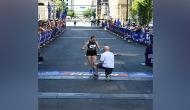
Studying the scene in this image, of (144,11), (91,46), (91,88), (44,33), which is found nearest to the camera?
(91,88)

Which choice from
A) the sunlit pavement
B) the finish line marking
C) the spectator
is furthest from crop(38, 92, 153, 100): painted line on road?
the finish line marking

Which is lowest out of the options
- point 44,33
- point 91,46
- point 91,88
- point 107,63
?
point 91,88

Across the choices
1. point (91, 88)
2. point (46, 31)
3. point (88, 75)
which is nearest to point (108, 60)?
point (88, 75)

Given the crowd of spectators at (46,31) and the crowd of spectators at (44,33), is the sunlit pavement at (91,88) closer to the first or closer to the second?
the crowd of spectators at (44,33)

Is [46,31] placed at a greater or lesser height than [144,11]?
lesser

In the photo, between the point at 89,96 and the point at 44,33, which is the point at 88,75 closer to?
the point at 89,96

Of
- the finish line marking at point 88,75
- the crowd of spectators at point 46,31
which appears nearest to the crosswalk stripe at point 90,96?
the finish line marking at point 88,75

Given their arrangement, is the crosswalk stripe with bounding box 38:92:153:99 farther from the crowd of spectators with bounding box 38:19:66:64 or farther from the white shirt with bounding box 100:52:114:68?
the crowd of spectators with bounding box 38:19:66:64

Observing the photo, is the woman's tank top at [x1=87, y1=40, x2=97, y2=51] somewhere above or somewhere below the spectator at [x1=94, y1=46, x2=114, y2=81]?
above
